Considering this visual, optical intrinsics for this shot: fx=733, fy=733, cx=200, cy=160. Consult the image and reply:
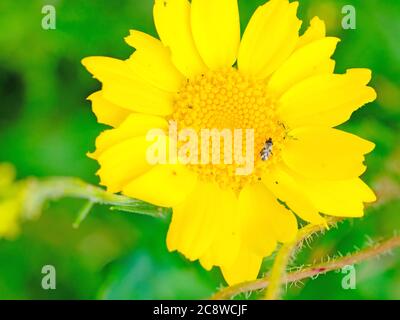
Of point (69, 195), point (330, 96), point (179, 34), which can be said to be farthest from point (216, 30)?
point (69, 195)

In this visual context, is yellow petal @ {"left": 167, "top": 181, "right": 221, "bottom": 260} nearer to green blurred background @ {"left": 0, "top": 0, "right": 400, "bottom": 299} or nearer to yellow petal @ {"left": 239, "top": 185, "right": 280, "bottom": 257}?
yellow petal @ {"left": 239, "top": 185, "right": 280, "bottom": 257}

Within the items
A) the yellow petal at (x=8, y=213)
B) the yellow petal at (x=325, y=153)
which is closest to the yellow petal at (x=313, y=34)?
the yellow petal at (x=325, y=153)

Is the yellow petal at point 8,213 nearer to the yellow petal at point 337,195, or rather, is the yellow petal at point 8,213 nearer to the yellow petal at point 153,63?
the yellow petal at point 153,63

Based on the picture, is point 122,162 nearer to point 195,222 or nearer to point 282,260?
Answer: point 195,222

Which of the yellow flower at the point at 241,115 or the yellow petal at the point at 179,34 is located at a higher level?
the yellow petal at the point at 179,34

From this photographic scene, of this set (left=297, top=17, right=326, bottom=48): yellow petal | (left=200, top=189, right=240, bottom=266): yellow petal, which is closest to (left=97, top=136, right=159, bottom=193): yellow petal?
(left=200, top=189, right=240, bottom=266): yellow petal

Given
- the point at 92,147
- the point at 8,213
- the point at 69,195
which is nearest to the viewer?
the point at 8,213
